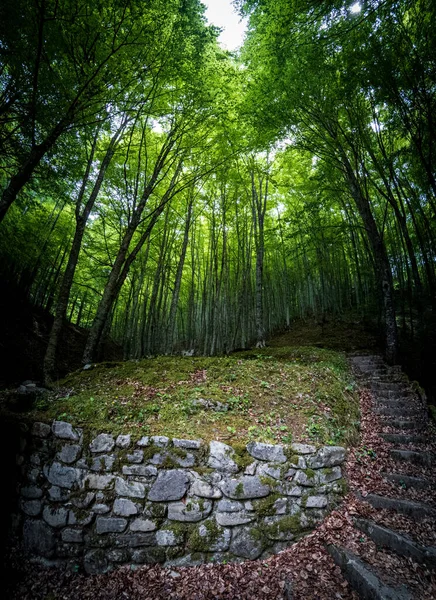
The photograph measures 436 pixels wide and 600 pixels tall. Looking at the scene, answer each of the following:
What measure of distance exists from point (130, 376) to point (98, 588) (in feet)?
7.99

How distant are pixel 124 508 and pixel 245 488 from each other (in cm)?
135

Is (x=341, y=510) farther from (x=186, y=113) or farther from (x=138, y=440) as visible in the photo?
(x=186, y=113)

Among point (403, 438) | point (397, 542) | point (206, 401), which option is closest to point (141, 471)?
point (206, 401)

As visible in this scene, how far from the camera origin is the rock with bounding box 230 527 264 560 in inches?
104

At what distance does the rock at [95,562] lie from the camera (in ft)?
8.59

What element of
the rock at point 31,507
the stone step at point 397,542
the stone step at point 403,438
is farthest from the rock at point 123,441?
the stone step at point 403,438

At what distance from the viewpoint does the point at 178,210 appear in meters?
10.3

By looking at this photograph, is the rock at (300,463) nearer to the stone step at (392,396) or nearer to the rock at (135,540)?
the rock at (135,540)

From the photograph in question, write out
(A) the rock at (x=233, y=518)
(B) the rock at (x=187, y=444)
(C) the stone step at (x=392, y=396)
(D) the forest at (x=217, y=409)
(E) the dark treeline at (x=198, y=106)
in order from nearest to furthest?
(D) the forest at (x=217, y=409)
(A) the rock at (x=233, y=518)
(B) the rock at (x=187, y=444)
(E) the dark treeline at (x=198, y=106)
(C) the stone step at (x=392, y=396)

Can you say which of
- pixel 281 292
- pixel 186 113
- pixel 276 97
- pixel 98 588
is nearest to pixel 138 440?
pixel 98 588

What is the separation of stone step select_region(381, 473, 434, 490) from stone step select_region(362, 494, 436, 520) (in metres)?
0.33

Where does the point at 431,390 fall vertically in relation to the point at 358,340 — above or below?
below

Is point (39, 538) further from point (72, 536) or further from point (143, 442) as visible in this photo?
point (143, 442)

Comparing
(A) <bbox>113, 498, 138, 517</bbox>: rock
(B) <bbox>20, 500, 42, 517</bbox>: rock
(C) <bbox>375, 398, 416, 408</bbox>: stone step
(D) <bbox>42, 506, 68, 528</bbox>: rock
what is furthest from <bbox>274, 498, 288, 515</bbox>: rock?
(C) <bbox>375, 398, 416, 408</bbox>: stone step
